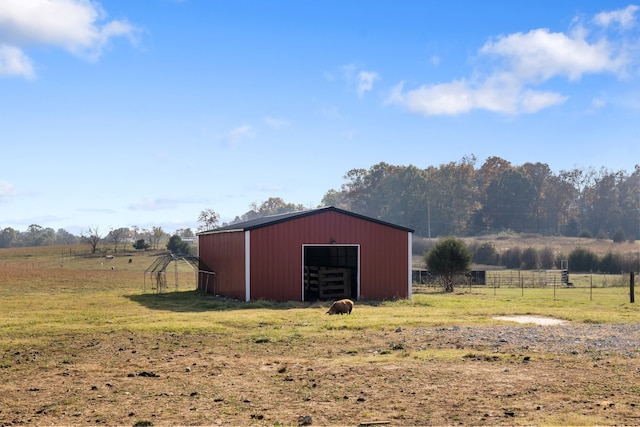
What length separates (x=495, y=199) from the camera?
364 feet

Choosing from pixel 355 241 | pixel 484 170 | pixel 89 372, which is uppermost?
pixel 484 170

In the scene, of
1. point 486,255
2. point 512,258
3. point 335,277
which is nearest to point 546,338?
point 335,277

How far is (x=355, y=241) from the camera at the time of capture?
26719 millimetres

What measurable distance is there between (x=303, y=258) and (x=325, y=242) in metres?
1.13

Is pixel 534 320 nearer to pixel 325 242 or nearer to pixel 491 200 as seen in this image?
pixel 325 242

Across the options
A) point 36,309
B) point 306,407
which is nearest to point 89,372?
point 306,407

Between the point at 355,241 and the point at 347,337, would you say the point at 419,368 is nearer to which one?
the point at 347,337

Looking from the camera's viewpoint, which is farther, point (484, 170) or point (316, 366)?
point (484, 170)

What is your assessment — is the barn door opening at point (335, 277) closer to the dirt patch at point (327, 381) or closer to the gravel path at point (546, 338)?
the gravel path at point (546, 338)

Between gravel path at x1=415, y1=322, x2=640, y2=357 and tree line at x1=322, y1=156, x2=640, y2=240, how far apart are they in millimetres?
84241

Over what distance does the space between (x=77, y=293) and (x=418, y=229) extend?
7874 cm

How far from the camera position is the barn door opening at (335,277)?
26766 millimetres

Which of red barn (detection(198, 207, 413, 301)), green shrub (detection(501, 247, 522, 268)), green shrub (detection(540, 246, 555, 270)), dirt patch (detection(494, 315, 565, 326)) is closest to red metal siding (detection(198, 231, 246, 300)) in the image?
red barn (detection(198, 207, 413, 301))

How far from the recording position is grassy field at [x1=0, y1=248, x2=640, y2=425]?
8.00m
